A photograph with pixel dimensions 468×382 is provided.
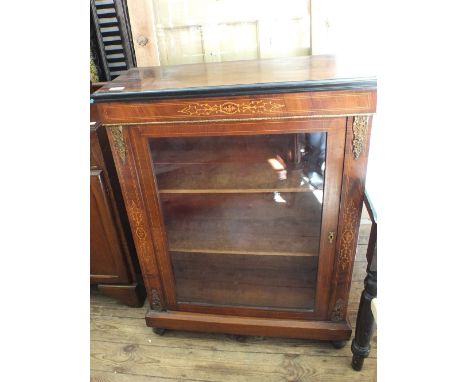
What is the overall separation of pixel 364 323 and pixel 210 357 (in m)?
0.49

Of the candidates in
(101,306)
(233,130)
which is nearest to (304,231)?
(233,130)

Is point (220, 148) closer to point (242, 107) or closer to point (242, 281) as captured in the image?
point (242, 107)

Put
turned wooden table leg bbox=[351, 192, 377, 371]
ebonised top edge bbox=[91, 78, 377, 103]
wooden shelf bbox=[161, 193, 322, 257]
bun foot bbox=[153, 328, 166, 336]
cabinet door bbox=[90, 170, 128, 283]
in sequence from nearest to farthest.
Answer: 1. ebonised top edge bbox=[91, 78, 377, 103]
2. turned wooden table leg bbox=[351, 192, 377, 371]
3. wooden shelf bbox=[161, 193, 322, 257]
4. cabinet door bbox=[90, 170, 128, 283]
5. bun foot bbox=[153, 328, 166, 336]

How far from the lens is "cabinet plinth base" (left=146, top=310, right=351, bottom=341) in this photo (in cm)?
100

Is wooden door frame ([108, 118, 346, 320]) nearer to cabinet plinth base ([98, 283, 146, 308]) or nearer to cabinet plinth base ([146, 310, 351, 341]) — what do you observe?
cabinet plinth base ([146, 310, 351, 341])

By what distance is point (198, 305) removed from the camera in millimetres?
1054

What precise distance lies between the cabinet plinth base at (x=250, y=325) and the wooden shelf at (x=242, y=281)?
0.05 m

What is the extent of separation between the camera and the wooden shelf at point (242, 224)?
2.98ft

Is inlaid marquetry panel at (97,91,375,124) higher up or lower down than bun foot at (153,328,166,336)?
higher up

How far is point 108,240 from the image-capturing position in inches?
43.6

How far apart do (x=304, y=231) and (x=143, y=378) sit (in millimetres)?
665

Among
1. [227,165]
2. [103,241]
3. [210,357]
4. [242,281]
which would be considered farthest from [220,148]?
[210,357]

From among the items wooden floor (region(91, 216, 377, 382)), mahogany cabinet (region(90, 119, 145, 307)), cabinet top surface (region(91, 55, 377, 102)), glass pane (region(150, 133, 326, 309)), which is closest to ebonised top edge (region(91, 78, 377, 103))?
cabinet top surface (region(91, 55, 377, 102))
